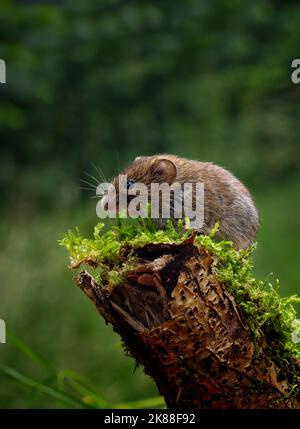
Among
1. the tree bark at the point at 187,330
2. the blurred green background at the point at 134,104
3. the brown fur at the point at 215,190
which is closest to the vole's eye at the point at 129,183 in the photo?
the brown fur at the point at 215,190

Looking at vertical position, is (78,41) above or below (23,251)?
above

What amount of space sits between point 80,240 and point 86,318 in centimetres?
427

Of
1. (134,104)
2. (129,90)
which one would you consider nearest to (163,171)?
(129,90)

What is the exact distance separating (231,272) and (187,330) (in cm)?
30

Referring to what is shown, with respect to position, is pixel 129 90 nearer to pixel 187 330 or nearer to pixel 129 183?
pixel 129 183

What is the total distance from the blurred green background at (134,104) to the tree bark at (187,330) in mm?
4868

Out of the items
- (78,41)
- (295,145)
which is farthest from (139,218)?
(295,145)

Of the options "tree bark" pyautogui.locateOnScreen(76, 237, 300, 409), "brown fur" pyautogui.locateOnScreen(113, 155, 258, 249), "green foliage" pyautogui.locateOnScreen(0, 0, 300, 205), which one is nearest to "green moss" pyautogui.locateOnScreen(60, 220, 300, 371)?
"tree bark" pyautogui.locateOnScreen(76, 237, 300, 409)

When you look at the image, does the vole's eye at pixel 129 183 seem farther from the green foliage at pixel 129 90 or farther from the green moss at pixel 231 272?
the green foliage at pixel 129 90

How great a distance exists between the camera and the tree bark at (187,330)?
2725mm

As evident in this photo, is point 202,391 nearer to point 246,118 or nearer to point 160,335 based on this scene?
point 160,335

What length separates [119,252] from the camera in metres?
2.90

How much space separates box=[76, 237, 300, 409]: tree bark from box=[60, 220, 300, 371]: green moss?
0.04 metres
